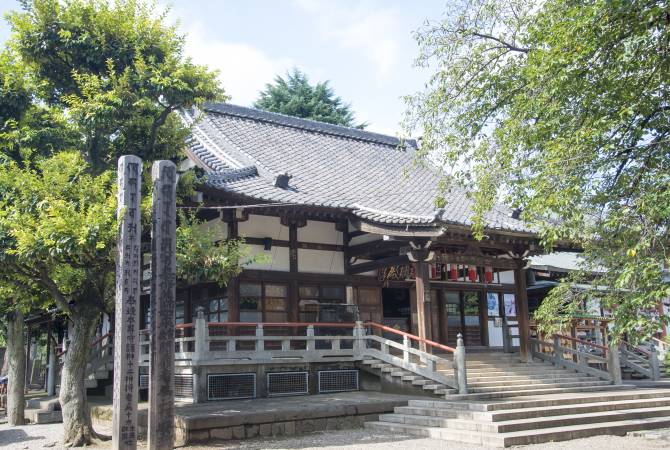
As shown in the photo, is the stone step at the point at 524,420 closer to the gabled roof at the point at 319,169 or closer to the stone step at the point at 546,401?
the stone step at the point at 546,401

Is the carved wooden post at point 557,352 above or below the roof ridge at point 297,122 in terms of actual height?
below

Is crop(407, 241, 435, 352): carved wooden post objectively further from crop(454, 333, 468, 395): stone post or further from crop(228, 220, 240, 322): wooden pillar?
crop(228, 220, 240, 322): wooden pillar

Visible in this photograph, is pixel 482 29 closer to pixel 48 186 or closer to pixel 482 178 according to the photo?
pixel 482 178

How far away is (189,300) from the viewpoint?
18.4 m

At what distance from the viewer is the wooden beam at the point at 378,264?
1722 centimetres

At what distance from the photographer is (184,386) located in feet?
50.0

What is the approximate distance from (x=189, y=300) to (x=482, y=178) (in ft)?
35.9

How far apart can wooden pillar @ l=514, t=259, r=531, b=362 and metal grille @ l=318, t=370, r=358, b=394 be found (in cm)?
561

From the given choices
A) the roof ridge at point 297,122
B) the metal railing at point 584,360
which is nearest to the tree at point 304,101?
the roof ridge at point 297,122

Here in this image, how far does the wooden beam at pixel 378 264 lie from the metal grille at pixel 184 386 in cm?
577

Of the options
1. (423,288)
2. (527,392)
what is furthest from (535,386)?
(423,288)

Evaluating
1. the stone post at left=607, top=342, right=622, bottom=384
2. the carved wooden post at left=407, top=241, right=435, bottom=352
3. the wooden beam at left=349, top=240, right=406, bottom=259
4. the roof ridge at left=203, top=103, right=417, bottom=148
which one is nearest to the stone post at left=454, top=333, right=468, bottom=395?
the carved wooden post at left=407, top=241, right=435, bottom=352

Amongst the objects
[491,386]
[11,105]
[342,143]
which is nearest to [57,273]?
[11,105]

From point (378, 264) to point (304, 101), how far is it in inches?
1086
